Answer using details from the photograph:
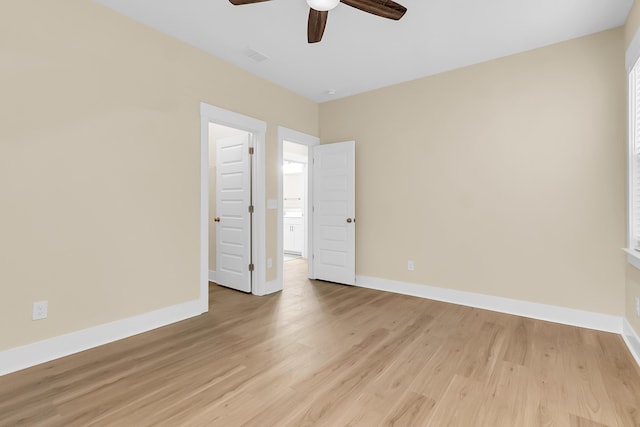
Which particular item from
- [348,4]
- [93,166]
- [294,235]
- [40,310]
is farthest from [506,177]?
[294,235]

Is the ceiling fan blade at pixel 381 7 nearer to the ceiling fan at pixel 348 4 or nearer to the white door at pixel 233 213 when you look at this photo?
the ceiling fan at pixel 348 4

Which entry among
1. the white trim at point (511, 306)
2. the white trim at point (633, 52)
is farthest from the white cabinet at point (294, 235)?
the white trim at point (633, 52)

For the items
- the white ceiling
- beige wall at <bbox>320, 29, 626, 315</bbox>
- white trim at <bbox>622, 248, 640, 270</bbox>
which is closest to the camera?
white trim at <bbox>622, 248, 640, 270</bbox>

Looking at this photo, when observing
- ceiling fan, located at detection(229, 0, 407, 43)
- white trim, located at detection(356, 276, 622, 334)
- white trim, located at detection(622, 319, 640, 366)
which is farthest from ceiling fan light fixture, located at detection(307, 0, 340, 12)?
white trim, located at detection(622, 319, 640, 366)

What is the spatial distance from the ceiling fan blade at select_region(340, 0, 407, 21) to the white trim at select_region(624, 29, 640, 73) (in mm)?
1813

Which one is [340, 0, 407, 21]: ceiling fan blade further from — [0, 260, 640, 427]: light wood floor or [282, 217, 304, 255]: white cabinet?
[282, 217, 304, 255]: white cabinet

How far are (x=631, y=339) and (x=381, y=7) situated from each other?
328 centimetres

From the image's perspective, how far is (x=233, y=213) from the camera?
424 cm

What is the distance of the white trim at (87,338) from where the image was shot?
6.98ft

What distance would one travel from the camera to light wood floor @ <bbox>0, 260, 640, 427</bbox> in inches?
66.7

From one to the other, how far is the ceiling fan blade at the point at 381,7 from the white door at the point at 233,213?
2.33 metres

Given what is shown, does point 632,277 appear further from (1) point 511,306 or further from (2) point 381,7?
(2) point 381,7

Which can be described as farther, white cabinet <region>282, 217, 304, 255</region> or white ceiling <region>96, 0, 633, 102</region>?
white cabinet <region>282, 217, 304, 255</region>

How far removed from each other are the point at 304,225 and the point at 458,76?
4435 mm
